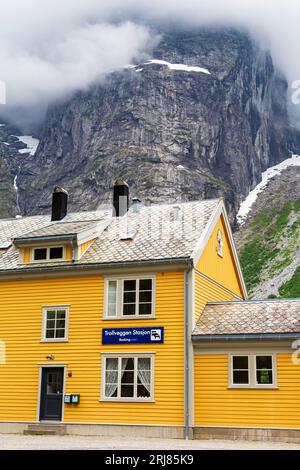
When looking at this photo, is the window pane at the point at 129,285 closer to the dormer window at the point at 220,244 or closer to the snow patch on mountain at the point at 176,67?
the dormer window at the point at 220,244

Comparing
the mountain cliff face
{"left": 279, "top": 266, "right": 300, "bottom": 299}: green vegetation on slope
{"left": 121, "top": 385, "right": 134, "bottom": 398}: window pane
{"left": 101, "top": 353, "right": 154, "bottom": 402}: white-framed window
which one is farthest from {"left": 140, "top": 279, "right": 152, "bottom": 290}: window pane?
the mountain cliff face

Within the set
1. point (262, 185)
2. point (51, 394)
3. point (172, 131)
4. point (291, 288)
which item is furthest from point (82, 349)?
point (262, 185)

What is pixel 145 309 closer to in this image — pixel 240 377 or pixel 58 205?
pixel 240 377

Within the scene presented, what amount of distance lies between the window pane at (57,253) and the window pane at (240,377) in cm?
860

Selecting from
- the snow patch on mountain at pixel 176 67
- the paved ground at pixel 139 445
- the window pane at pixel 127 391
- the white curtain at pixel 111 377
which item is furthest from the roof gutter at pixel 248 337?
the snow patch on mountain at pixel 176 67

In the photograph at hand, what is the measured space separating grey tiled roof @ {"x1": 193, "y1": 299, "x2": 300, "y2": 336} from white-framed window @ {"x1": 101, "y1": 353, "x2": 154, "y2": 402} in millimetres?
2284

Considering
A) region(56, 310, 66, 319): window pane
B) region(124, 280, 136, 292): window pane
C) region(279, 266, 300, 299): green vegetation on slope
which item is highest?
region(279, 266, 300, 299): green vegetation on slope

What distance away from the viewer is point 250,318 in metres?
23.0

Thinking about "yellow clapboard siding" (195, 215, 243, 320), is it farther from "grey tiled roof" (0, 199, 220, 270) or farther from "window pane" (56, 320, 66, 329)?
"window pane" (56, 320, 66, 329)

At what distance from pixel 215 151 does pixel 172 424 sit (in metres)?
129

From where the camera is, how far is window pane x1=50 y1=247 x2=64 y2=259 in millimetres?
25950

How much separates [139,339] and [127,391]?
193cm

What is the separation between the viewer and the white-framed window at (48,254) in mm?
25906
